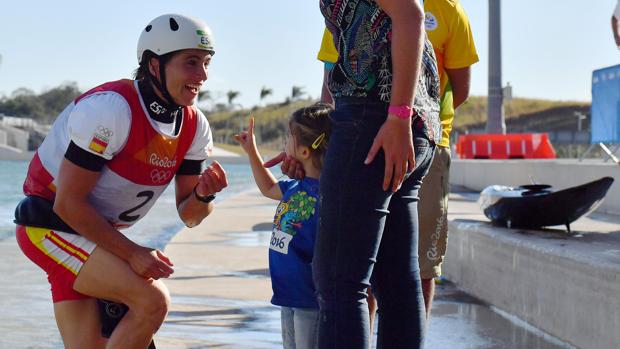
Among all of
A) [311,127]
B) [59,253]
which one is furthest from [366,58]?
[59,253]

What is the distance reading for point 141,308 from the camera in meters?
4.00

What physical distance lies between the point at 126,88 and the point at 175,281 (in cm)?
410

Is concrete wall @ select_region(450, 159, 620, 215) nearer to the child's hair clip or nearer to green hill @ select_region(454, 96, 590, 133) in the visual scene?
the child's hair clip

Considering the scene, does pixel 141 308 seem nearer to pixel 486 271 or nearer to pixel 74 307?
pixel 74 307

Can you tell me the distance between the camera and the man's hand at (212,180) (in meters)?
4.34

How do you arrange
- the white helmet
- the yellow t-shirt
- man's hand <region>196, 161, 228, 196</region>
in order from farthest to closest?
the yellow t-shirt < man's hand <region>196, 161, 228, 196</region> < the white helmet

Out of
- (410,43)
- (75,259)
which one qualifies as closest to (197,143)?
(75,259)

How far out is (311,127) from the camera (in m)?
4.14

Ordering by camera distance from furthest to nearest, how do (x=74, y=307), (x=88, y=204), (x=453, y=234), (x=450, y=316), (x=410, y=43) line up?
(x=453, y=234) → (x=450, y=316) → (x=74, y=307) → (x=88, y=204) → (x=410, y=43)

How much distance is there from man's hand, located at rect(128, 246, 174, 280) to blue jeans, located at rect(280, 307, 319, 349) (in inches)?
22.0

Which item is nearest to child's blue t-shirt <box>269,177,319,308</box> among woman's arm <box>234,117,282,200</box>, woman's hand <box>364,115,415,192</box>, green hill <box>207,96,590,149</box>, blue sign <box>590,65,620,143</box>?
woman's arm <box>234,117,282,200</box>

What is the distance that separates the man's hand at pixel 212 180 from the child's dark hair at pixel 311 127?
1.25 ft

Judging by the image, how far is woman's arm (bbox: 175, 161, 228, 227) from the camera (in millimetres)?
4355

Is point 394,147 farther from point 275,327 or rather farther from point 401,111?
point 275,327
